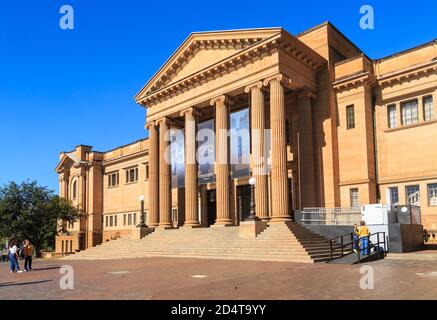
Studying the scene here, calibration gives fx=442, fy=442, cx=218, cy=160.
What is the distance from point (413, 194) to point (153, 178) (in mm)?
20630

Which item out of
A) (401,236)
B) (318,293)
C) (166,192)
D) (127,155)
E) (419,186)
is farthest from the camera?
(127,155)

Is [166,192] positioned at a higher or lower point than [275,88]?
lower

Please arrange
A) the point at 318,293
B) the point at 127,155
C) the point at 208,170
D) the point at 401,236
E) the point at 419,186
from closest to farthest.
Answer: the point at 318,293 < the point at 401,236 < the point at 419,186 < the point at 208,170 < the point at 127,155

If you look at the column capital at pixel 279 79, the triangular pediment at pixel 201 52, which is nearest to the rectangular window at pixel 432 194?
the column capital at pixel 279 79

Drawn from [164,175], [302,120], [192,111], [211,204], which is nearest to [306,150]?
[302,120]

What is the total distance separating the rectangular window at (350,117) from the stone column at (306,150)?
2.54m

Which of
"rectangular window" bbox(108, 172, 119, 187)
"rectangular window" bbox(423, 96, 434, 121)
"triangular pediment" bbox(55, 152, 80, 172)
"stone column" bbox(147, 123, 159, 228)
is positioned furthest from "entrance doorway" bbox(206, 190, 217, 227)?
"triangular pediment" bbox(55, 152, 80, 172)

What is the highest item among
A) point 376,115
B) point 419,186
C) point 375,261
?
point 376,115

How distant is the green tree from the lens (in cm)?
4916

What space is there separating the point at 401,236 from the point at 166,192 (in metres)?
20.3

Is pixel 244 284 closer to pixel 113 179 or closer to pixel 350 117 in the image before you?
pixel 350 117
